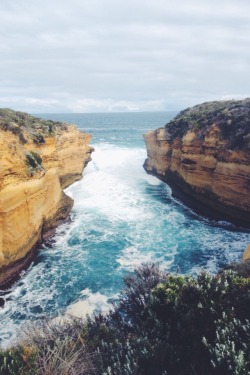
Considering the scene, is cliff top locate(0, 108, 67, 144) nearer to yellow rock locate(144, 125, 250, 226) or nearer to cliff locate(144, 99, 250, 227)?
yellow rock locate(144, 125, 250, 226)

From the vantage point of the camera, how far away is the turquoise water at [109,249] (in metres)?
16.0

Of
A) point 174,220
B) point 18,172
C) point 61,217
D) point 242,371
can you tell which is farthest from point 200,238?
point 242,371

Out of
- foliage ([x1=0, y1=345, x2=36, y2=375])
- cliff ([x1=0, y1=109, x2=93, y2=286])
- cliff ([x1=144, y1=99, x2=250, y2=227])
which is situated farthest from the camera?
cliff ([x1=144, y1=99, x2=250, y2=227])

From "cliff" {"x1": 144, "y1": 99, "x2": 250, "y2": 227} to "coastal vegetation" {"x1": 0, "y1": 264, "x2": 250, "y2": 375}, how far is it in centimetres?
1455

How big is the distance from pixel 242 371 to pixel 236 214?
18005mm

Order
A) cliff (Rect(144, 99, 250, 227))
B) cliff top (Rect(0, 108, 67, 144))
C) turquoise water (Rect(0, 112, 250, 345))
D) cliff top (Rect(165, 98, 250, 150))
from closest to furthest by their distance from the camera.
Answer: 1. turquoise water (Rect(0, 112, 250, 345))
2. cliff top (Rect(0, 108, 67, 144))
3. cliff (Rect(144, 99, 250, 227))
4. cliff top (Rect(165, 98, 250, 150))

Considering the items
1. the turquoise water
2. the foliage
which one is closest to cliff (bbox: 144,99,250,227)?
the turquoise water

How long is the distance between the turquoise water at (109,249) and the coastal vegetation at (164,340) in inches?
151

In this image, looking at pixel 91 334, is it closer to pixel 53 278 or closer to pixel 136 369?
pixel 136 369

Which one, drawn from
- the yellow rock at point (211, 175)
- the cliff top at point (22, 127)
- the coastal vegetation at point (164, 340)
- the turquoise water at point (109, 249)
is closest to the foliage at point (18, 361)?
the coastal vegetation at point (164, 340)

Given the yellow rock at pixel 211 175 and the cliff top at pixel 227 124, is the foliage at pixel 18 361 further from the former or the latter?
the cliff top at pixel 227 124

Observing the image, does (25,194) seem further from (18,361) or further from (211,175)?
(211,175)

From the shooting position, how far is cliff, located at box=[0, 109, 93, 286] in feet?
54.6

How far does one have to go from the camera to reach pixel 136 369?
27.0 feet
